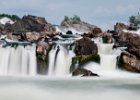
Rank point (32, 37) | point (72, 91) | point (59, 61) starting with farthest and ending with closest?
point (32, 37)
point (59, 61)
point (72, 91)

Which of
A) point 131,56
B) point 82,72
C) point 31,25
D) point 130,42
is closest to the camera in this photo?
point 82,72

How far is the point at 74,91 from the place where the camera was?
34.6 metres

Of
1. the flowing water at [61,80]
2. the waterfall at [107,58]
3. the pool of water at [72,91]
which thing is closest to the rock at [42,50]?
the flowing water at [61,80]

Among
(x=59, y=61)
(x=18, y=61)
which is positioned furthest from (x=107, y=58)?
(x=18, y=61)

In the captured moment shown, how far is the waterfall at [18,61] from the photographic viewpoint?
51.8m

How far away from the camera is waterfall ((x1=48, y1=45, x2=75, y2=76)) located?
2006 inches

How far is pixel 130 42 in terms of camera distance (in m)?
54.4

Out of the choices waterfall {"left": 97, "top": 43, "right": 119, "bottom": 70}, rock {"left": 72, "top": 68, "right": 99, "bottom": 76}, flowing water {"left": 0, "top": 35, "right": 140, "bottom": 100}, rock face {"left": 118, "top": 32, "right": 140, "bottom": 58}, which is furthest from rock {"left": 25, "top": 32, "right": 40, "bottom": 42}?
rock {"left": 72, "top": 68, "right": 99, "bottom": 76}

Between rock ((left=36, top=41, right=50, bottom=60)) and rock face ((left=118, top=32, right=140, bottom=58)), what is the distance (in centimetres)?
905

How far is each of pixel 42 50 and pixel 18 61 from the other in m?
2.96

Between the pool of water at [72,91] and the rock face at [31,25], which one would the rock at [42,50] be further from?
the rock face at [31,25]

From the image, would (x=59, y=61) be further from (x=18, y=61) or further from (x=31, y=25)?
(x=31, y=25)

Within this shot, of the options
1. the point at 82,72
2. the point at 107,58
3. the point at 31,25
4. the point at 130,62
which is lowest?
the point at 82,72

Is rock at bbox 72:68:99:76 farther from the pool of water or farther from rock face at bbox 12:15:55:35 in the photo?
rock face at bbox 12:15:55:35
